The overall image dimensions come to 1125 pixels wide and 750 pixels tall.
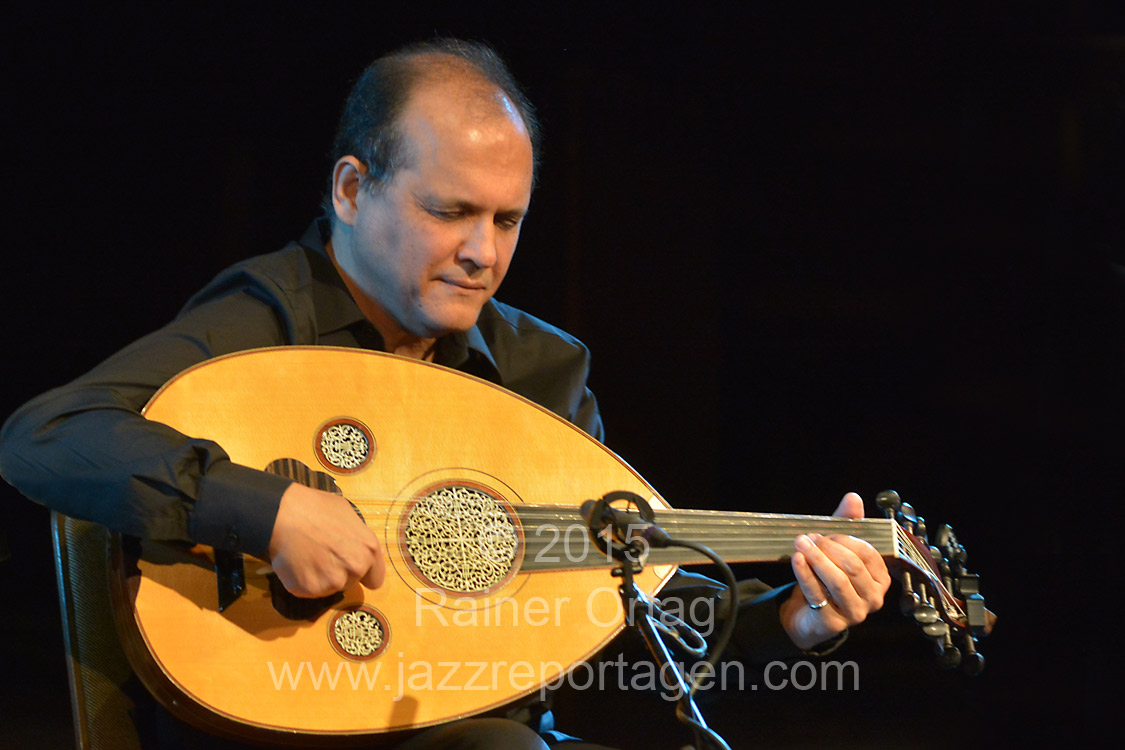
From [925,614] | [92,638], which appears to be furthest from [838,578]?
[92,638]

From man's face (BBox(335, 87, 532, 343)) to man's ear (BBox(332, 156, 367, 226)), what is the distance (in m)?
0.02

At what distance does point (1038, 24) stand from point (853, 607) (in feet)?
7.95

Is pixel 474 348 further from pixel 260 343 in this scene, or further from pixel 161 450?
pixel 161 450

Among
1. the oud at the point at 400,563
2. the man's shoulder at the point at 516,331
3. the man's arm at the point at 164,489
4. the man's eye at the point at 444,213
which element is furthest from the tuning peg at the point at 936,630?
the man's eye at the point at 444,213

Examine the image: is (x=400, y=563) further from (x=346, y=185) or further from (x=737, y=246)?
(x=737, y=246)

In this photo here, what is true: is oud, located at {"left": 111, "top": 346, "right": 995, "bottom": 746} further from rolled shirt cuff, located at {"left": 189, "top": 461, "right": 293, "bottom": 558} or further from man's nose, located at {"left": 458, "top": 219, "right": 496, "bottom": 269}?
man's nose, located at {"left": 458, "top": 219, "right": 496, "bottom": 269}

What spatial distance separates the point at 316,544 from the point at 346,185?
0.80 m

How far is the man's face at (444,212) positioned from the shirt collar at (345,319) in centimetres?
6

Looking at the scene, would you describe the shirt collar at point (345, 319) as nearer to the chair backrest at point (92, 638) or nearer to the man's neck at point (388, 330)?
Answer: the man's neck at point (388, 330)

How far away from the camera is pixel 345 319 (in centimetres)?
186

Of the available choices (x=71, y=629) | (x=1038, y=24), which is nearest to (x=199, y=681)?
(x=71, y=629)

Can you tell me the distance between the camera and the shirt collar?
1.86 metres

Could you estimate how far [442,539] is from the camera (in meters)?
1.66

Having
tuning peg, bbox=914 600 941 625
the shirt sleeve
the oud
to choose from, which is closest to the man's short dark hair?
the oud
